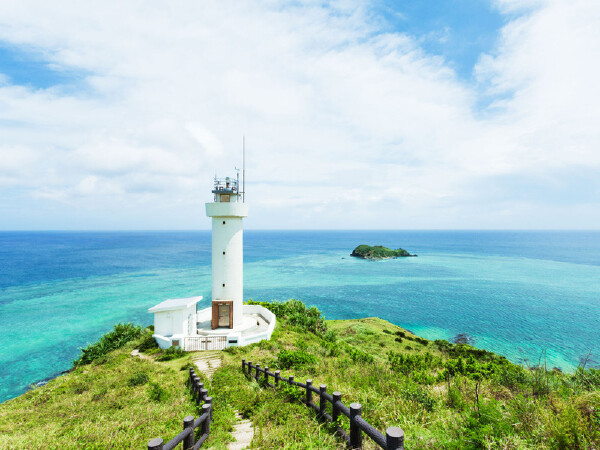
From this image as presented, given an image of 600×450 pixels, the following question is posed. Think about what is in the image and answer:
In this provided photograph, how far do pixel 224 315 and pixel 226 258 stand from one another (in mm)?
4191

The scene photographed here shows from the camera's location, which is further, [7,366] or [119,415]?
[7,366]

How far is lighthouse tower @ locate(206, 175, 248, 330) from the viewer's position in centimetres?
1980

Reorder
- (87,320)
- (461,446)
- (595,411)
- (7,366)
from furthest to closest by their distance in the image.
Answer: (87,320) → (7,366) → (595,411) → (461,446)

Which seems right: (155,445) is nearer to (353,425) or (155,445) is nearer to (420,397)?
(353,425)

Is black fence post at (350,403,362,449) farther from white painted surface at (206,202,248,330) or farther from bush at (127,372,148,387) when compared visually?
white painted surface at (206,202,248,330)

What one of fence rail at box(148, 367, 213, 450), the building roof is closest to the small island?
the building roof

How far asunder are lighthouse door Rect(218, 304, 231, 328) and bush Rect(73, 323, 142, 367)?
6.34 m

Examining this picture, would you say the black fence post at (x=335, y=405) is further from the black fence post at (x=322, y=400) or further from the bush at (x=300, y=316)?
the bush at (x=300, y=316)

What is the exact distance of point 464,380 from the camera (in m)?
8.53

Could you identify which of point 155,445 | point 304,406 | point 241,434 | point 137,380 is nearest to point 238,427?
point 241,434

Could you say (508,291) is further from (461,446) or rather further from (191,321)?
(461,446)

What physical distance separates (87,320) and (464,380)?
4161cm

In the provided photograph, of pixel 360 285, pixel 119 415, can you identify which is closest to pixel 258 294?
pixel 360 285

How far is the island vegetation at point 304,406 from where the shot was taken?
4590mm
